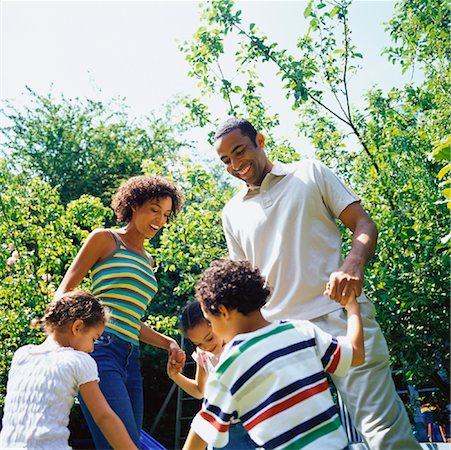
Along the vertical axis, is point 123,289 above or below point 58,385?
above

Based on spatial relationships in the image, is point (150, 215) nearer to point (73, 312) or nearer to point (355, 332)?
point (73, 312)

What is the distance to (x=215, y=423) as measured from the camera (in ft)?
4.85

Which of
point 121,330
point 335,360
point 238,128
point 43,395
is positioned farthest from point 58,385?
point 238,128

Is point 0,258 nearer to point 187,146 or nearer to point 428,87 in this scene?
point 428,87

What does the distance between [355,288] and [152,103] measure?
1378 centimetres

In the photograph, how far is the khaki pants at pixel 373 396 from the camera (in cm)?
179

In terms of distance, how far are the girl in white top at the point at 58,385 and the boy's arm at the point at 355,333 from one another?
818 millimetres

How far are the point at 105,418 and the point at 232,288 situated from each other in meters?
0.67

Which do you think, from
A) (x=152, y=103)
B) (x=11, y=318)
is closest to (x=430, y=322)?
(x=11, y=318)

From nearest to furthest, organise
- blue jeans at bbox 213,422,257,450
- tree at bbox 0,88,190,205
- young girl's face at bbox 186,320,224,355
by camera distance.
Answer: blue jeans at bbox 213,422,257,450 < young girl's face at bbox 186,320,224,355 < tree at bbox 0,88,190,205

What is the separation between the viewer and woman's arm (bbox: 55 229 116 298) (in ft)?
6.93

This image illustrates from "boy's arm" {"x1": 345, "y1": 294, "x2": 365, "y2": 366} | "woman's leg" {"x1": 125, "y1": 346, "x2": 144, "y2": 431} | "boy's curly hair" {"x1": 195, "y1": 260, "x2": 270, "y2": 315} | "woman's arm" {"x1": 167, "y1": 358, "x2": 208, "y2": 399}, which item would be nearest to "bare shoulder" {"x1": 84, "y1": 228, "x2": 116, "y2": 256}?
"woman's leg" {"x1": 125, "y1": 346, "x2": 144, "y2": 431}

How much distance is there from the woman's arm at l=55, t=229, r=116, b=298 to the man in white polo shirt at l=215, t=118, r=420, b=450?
0.51 meters

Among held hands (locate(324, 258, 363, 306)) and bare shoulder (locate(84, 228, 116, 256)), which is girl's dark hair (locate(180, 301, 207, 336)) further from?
held hands (locate(324, 258, 363, 306))
